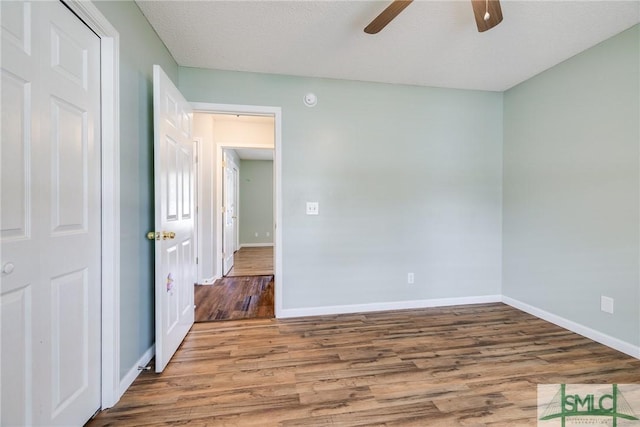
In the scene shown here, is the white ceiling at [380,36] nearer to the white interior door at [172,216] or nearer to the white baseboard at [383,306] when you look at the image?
the white interior door at [172,216]

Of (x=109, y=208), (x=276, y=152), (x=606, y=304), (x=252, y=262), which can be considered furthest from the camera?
(x=252, y=262)

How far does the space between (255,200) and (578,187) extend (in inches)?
254

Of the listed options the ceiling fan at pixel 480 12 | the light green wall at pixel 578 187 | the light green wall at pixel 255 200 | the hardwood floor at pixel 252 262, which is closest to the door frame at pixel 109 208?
the ceiling fan at pixel 480 12

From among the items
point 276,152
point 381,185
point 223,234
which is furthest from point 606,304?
point 223,234

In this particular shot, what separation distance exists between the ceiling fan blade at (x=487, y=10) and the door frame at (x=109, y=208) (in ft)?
6.46

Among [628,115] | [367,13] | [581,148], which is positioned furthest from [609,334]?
[367,13]

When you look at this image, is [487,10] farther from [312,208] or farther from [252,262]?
[252,262]

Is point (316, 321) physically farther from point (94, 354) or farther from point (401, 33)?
point (401, 33)

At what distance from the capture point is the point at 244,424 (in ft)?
4.24

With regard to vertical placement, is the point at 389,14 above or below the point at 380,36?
below

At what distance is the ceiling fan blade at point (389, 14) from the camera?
4.50 ft

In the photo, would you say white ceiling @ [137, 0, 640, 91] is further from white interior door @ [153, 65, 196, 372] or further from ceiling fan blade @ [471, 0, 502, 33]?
white interior door @ [153, 65, 196, 372]

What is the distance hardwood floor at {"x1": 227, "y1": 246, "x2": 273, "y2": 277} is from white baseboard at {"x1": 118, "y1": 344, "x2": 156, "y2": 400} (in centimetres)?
232

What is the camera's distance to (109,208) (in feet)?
4.63
